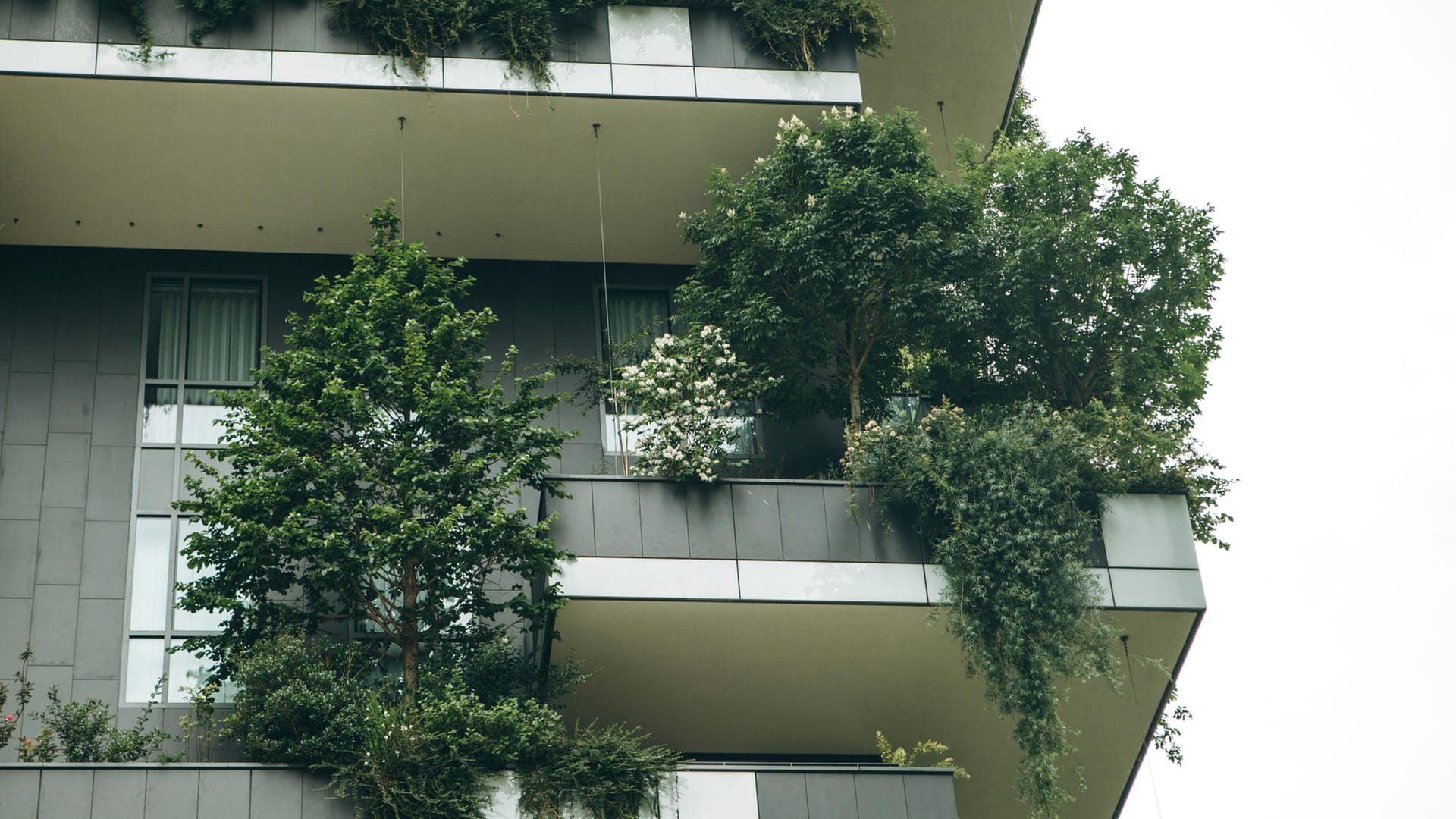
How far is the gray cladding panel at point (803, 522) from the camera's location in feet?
58.2

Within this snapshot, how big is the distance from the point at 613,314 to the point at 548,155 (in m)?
2.99

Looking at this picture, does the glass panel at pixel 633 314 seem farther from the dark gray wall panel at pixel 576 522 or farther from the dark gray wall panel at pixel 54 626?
the dark gray wall panel at pixel 54 626

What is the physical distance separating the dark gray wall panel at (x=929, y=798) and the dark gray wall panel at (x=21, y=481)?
37.2ft

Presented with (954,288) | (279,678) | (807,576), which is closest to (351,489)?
(279,678)

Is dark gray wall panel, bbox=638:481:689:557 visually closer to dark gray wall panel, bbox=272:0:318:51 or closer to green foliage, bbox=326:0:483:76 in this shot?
green foliage, bbox=326:0:483:76

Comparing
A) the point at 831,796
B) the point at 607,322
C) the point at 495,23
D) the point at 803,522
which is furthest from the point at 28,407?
the point at 831,796

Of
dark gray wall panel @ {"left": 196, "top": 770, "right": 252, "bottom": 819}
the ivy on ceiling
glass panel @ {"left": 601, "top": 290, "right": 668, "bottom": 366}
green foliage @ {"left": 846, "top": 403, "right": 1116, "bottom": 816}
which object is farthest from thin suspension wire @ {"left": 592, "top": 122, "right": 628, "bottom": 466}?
dark gray wall panel @ {"left": 196, "top": 770, "right": 252, "bottom": 819}

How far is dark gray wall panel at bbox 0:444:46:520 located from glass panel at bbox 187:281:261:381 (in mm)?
2189

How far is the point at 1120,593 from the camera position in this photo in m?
18.0

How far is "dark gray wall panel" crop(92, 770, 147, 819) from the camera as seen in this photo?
1454cm

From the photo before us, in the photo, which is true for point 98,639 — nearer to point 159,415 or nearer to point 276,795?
point 159,415

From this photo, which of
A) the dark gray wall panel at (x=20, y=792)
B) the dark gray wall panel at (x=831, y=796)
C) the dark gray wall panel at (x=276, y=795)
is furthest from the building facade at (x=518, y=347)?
the dark gray wall panel at (x=20, y=792)

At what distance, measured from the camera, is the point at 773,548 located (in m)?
17.7

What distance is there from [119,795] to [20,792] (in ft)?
2.82
